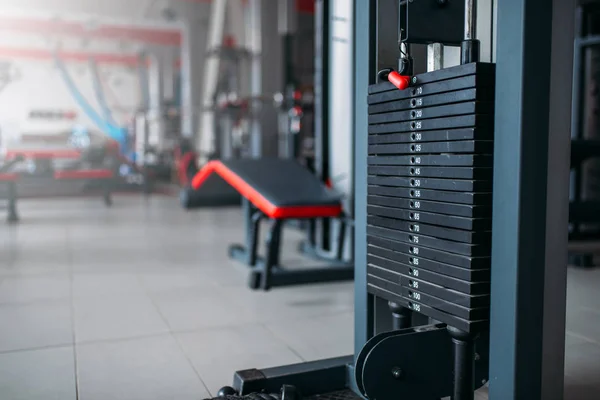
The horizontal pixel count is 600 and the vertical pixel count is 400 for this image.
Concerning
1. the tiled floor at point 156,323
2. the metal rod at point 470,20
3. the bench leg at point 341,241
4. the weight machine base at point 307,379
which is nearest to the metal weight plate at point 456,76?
the metal rod at point 470,20

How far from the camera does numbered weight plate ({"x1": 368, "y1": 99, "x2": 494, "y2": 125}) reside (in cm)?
106

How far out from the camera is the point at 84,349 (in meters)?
1.95

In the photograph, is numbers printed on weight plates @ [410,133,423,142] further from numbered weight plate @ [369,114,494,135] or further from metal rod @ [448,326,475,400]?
metal rod @ [448,326,475,400]

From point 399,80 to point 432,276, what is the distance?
0.42 meters

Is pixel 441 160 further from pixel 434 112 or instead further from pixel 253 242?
pixel 253 242

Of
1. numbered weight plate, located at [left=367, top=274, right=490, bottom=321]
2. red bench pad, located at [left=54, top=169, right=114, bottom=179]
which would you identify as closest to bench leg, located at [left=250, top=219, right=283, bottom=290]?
numbered weight plate, located at [left=367, top=274, right=490, bottom=321]

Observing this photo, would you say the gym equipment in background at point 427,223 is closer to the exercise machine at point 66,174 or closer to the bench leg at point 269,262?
the bench leg at point 269,262

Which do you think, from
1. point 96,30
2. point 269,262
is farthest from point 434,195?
point 96,30

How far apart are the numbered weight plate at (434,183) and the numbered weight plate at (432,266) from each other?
6.0 inches

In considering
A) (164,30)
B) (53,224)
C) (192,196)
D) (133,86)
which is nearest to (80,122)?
(133,86)

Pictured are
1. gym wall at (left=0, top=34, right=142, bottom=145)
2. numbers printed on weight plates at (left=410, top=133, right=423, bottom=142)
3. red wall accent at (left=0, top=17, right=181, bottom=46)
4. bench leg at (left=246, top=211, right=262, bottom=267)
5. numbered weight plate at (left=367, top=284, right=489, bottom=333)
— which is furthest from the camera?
gym wall at (left=0, top=34, right=142, bottom=145)

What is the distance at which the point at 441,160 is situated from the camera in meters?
1.15

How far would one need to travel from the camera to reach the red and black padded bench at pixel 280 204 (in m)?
2.73

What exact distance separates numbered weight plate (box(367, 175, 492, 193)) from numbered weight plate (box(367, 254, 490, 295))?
162 millimetres
